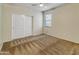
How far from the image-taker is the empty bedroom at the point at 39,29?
1.75 metres

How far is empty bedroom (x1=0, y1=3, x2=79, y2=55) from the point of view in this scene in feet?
5.75

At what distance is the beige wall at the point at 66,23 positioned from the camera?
5.74ft

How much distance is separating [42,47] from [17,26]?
0.49m

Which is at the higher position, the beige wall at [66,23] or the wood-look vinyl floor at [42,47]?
the beige wall at [66,23]

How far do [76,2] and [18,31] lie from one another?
0.97 meters

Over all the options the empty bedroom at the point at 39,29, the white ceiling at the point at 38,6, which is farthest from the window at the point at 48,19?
the white ceiling at the point at 38,6

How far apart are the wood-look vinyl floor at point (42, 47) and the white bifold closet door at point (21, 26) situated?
91 mm

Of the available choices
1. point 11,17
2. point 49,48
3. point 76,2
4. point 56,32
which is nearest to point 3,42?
point 11,17

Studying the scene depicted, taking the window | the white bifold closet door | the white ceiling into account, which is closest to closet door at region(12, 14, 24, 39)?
the white bifold closet door

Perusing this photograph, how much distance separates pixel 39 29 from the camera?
1.84 m

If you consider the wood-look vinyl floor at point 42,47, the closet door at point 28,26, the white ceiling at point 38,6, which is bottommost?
the wood-look vinyl floor at point 42,47

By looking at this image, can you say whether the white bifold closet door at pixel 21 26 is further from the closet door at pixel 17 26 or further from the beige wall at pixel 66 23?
the beige wall at pixel 66 23

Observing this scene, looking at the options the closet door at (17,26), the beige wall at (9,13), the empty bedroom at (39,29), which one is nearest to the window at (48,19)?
the empty bedroom at (39,29)

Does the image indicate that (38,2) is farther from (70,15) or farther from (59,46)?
(59,46)
